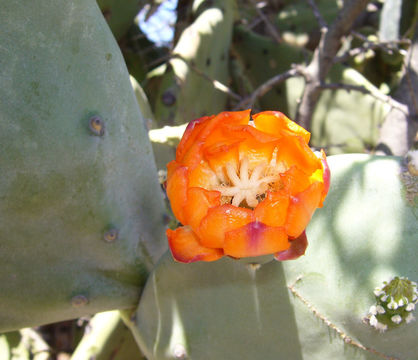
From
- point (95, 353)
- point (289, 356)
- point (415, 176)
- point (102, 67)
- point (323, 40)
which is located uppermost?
point (102, 67)

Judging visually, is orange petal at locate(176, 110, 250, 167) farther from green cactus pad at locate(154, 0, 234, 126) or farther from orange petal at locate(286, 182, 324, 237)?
green cactus pad at locate(154, 0, 234, 126)

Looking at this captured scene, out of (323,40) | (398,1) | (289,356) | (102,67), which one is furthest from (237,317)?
(398,1)

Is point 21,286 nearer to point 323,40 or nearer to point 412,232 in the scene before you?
point 412,232

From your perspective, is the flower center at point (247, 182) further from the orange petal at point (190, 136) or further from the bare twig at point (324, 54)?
the bare twig at point (324, 54)

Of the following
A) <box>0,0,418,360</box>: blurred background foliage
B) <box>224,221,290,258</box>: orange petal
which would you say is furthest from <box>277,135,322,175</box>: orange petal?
<box>0,0,418,360</box>: blurred background foliage

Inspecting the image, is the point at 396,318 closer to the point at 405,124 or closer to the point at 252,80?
the point at 405,124

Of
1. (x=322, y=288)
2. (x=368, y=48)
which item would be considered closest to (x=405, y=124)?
(x=368, y=48)

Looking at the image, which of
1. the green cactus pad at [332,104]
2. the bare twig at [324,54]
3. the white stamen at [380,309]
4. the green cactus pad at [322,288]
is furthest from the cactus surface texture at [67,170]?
the green cactus pad at [332,104]
